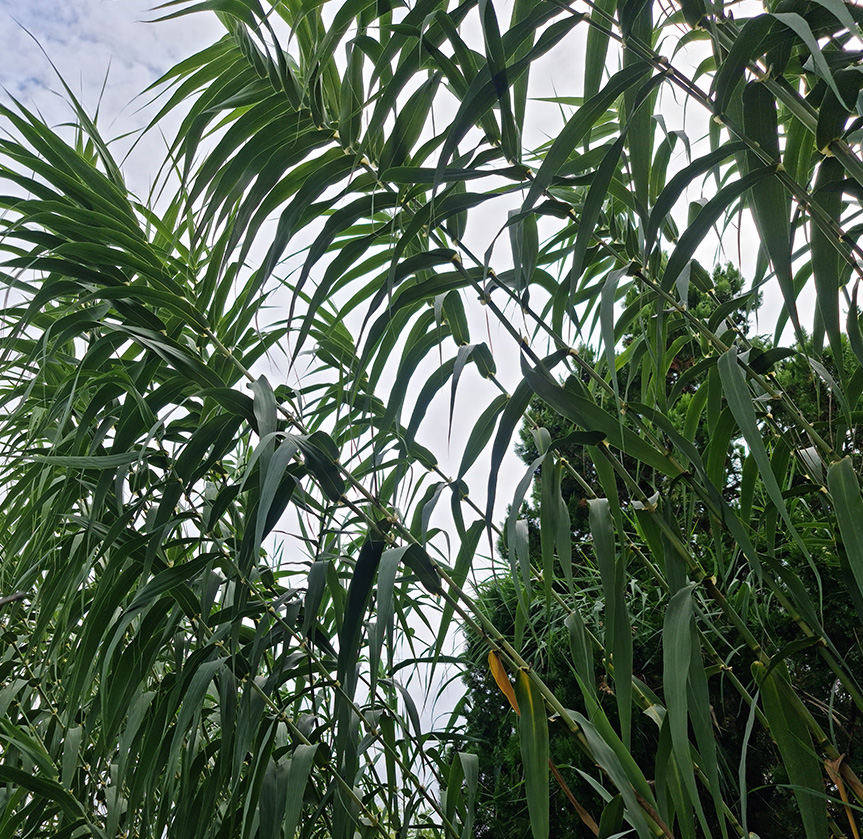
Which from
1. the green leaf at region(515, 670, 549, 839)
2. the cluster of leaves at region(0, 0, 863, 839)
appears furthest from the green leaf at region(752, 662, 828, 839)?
the green leaf at region(515, 670, 549, 839)

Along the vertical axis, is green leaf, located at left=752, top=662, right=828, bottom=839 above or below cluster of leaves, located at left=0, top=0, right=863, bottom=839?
below

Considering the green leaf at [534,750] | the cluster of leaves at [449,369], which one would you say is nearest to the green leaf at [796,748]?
the cluster of leaves at [449,369]

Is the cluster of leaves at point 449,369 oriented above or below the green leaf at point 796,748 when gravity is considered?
above

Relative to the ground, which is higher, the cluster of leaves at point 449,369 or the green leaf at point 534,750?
the cluster of leaves at point 449,369

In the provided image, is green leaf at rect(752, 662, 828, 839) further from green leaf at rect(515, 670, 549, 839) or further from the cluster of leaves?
green leaf at rect(515, 670, 549, 839)

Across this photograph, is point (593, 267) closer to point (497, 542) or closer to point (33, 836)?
point (33, 836)

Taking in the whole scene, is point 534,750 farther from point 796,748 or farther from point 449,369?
point 449,369

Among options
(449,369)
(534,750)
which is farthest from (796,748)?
(449,369)

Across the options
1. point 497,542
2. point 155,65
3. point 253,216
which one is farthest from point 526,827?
point 155,65

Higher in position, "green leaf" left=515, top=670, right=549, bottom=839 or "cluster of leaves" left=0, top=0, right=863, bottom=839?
"cluster of leaves" left=0, top=0, right=863, bottom=839

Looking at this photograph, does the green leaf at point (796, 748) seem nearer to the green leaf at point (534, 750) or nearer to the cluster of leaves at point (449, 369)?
the cluster of leaves at point (449, 369)

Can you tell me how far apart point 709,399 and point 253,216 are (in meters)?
0.40

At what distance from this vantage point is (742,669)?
4.22 ft

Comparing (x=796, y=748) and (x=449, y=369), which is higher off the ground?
(x=449, y=369)
